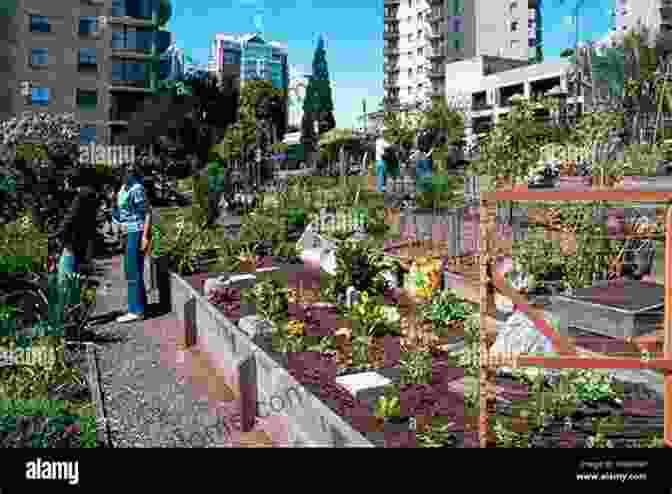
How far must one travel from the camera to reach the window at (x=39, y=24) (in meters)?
43.4

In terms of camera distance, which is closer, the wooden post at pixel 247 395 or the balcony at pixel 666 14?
the wooden post at pixel 247 395

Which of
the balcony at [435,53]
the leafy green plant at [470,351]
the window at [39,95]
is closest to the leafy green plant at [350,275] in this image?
the leafy green plant at [470,351]

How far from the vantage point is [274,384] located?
199 inches

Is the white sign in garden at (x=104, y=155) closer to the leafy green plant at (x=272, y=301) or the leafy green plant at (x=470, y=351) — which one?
the leafy green plant at (x=272, y=301)

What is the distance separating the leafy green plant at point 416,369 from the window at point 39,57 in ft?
146

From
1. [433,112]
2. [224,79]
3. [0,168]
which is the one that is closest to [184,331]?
[0,168]

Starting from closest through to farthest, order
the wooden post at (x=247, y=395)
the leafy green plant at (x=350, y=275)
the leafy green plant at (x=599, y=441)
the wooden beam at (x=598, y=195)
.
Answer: the wooden beam at (x=598, y=195) → the leafy green plant at (x=599, y=441) → the wooden post at (x=247, y=395) → the leafy green plant at (x=350, y=275)

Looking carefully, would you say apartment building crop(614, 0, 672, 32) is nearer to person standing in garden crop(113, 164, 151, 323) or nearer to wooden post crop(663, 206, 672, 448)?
person standing in garden crop(113, 164, 151, 323)

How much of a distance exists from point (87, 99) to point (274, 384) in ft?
147

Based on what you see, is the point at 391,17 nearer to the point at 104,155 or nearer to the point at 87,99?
the point at 87,99

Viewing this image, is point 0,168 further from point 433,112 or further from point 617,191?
point 433,112

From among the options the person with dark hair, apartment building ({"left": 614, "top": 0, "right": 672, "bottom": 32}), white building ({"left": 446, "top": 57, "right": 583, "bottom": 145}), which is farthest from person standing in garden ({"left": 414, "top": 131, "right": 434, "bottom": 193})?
apartment building ({"left": 614, "top": 0, "right": 672, "bottom": 32})
